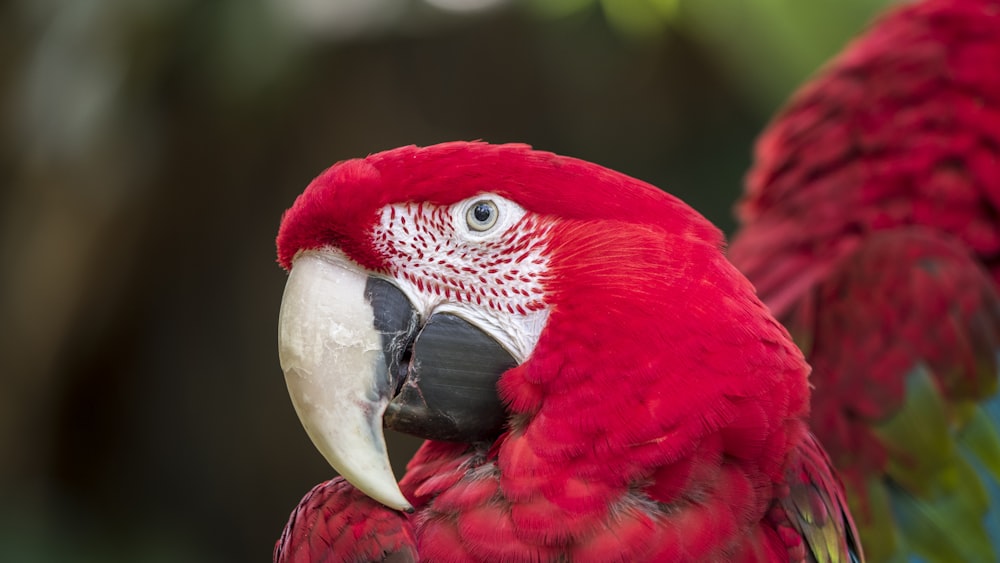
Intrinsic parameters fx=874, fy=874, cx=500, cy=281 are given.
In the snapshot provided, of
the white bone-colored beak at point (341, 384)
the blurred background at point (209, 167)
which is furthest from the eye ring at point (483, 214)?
the blurred background at point (209, 167)

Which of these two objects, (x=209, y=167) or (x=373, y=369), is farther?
(x=209, y=167)

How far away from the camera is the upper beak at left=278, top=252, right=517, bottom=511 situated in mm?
727

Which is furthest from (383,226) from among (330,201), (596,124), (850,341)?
(596,124)

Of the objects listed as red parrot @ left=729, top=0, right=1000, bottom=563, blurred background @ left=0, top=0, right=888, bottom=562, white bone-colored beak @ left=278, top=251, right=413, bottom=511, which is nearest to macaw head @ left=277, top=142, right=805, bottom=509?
white bone-colored beak @ left=278, top=251, right=413, bottom=511

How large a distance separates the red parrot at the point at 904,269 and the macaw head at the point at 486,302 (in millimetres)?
424

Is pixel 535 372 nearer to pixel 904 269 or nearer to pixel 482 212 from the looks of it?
pixel 482 212

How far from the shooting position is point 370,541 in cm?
73

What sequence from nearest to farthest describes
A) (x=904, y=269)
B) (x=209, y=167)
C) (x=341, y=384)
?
(x=341, y=384) < (x=904, y=269) < (x=209, y=167)

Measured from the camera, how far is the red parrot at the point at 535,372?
0.73 m

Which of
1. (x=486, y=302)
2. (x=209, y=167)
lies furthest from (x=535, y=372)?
(x=209, y=167)

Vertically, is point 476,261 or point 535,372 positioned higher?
point 476,261

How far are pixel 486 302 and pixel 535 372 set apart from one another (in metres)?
0.08

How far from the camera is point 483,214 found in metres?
0.78

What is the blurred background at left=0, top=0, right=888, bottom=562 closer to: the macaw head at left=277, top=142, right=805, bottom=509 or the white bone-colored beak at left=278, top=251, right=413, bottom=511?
the macaw head at left=277, top=142, right=805, bottom=509
